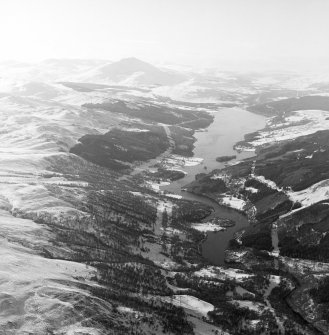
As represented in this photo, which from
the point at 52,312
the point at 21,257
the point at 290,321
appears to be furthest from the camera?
the point at 21,257

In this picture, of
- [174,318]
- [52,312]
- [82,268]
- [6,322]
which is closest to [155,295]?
[174,318]

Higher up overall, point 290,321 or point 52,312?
point 52,312

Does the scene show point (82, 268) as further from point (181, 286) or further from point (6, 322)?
point (6, 322)

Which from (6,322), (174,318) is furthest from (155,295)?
(6,322)

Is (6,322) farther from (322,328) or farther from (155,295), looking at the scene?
(322,328)

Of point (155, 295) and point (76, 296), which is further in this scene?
point (155, 295)

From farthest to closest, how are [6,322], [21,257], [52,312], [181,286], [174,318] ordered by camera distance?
1. [181,286]
2. [21,257]
3. [174,318]
4. [52,312]
5. [6,322]

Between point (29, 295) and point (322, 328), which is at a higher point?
point (29, 295)

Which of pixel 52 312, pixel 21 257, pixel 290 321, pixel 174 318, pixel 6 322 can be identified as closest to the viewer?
pixel 6 322

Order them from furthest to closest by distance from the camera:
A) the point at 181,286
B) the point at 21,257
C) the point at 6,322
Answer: the point at 181,286, the point at 21,257, the point at 6,322

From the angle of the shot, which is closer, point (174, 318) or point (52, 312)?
point (52, 312)
